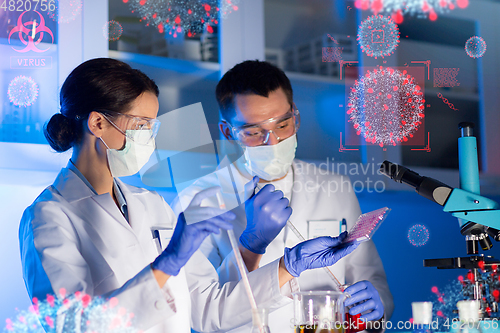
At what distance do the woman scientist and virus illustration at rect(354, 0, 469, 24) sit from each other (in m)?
1.60

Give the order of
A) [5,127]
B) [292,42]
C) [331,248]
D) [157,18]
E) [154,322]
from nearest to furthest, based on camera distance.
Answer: [154,322]
[331,248]
[5,127]
[157,18]
[292,42]

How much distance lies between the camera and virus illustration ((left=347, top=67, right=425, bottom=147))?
2.47 m

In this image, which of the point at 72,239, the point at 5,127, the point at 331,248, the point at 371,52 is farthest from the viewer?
the point at 371,52

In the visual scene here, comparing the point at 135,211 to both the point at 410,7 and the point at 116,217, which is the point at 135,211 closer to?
the point at 116,217

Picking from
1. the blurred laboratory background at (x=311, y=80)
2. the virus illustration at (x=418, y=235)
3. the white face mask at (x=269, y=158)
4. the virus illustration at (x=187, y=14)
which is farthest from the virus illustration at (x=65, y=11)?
the virus illustration at (x=418, y=235)

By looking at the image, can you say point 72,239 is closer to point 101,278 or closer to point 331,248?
point 101,278

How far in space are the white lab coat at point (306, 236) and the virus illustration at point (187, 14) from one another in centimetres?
80

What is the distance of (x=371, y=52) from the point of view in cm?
246

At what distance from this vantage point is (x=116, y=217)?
4.59 ft

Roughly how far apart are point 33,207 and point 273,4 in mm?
1818

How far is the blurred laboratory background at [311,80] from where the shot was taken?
176 centimetres

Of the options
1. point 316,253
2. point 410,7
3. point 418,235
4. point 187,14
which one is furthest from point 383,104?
point 316,253

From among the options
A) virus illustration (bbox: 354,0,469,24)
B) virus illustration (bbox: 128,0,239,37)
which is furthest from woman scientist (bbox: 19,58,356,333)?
virus illustration (bbox: 354,0,469,24)

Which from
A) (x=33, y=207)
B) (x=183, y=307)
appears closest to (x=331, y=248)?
(x=183, y=307)
